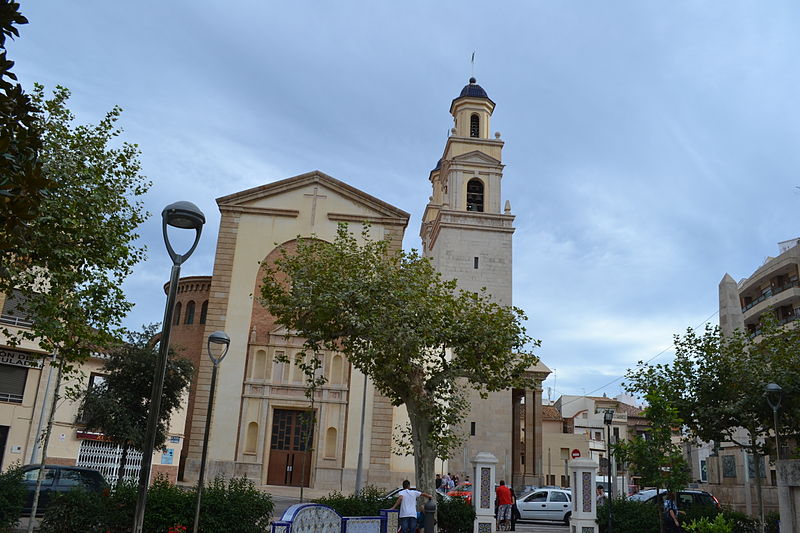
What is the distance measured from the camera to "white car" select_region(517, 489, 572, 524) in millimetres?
25438

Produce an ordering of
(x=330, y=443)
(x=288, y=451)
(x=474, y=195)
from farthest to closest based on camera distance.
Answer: (x=474, y=195), (x=288, y=451), (x=330, y=443)

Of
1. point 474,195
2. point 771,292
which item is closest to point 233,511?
point 474,195

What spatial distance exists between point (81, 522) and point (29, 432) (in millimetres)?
16301

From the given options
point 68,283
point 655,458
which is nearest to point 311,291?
point 68,283

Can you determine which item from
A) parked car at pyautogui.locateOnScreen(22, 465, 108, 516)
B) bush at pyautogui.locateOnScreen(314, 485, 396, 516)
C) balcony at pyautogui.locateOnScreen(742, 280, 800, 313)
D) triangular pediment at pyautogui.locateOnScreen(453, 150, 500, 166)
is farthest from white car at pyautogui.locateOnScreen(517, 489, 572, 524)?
triangular pediment at pyautogui.locateOnScreen(453, 150, 500, 166)

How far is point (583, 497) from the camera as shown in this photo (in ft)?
63.2

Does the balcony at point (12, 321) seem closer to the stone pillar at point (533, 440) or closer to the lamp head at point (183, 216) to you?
the lamp head at point (183, 216)

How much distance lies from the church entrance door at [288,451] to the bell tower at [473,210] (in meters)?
15.9

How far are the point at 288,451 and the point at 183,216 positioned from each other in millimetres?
23810

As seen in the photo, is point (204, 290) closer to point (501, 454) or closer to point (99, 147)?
point (501, 454)

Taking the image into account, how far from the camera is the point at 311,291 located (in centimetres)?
1730

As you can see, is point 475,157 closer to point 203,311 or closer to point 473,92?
point 473,92

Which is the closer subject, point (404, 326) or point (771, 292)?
point (404, 326)

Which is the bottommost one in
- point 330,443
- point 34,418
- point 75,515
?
point 75,515
